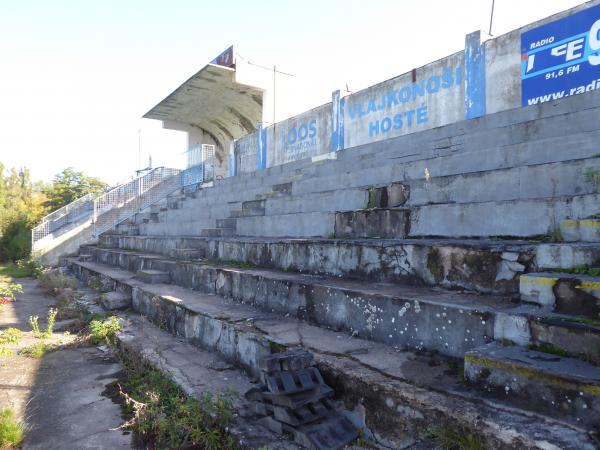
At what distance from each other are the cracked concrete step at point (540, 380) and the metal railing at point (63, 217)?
15951 mm

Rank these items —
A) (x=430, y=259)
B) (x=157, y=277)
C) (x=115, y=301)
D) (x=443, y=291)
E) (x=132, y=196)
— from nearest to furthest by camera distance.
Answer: (x=443, y=291), (x=430, y=259), (x=115, y=301), (x=157, y=277), (x=132, y=196)

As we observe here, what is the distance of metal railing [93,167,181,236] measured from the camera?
49.2 ft

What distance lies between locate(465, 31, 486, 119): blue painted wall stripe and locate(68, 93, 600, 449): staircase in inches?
44.1

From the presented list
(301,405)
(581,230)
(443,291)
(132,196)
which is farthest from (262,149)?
(301,405)

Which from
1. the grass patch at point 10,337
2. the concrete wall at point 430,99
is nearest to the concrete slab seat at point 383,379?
the grass patch at point 10,337

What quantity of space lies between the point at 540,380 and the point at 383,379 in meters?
0.81

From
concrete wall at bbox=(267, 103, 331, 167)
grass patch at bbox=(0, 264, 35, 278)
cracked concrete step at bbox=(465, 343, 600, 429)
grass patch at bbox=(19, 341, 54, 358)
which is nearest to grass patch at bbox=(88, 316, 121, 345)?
grass patch at bbox=(19, 341, 54, 358)

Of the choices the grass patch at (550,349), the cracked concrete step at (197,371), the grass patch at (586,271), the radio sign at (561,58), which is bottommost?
the cracked concrete step at (197,371)

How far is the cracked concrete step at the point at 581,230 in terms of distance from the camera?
8.06ft

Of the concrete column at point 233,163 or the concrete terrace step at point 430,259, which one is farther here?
the concrete column at point 233,163

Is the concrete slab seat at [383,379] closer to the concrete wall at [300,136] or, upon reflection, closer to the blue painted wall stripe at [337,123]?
the blue painted wall stripe at [337,123]

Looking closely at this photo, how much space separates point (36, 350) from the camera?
15.2ft

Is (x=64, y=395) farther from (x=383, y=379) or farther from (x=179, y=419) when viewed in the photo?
(x=383, y=379)

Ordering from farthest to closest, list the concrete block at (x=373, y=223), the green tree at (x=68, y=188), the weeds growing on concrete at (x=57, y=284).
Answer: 1. the green tree at (x=68, y=188)
2. the weeds growing on concrete at (x=57, y=284)
3. the concrete block at (x=373, y=223)
